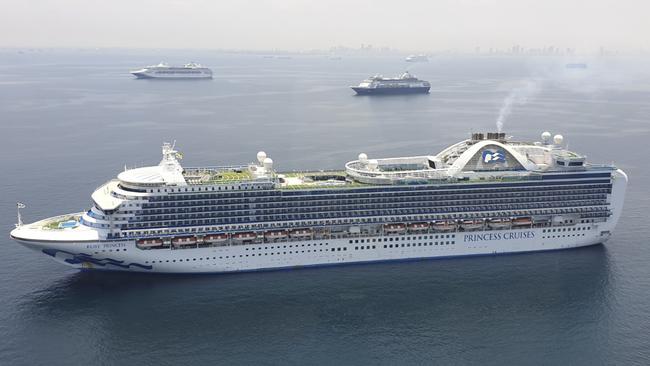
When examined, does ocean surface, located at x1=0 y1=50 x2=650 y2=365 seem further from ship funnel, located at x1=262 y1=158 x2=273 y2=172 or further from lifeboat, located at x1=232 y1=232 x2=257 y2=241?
ship funnel, located at x1=262 y1=158 x2=273 y2=172

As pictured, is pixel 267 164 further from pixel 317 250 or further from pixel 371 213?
pixel 371 213

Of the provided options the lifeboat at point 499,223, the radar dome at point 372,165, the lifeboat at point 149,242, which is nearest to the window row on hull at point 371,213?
the lifeboat at point 499,223

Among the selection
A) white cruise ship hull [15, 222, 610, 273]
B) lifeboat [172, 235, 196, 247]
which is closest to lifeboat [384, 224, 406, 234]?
white cruise ship hull [15, 222, 610, 273]

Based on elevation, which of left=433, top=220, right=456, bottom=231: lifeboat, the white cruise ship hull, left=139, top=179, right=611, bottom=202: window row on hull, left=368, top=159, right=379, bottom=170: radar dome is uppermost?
left=368, top=159, right=379, bottom=170: radar dome

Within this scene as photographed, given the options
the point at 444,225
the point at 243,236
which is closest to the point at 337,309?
the point at 243,236

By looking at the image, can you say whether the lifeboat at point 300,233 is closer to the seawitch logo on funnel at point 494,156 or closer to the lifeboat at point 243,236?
the lifeboat at point 243,236

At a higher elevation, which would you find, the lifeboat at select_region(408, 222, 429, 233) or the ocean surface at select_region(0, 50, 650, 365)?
the lifeboat at select_region(408, 222, 429, 233)
